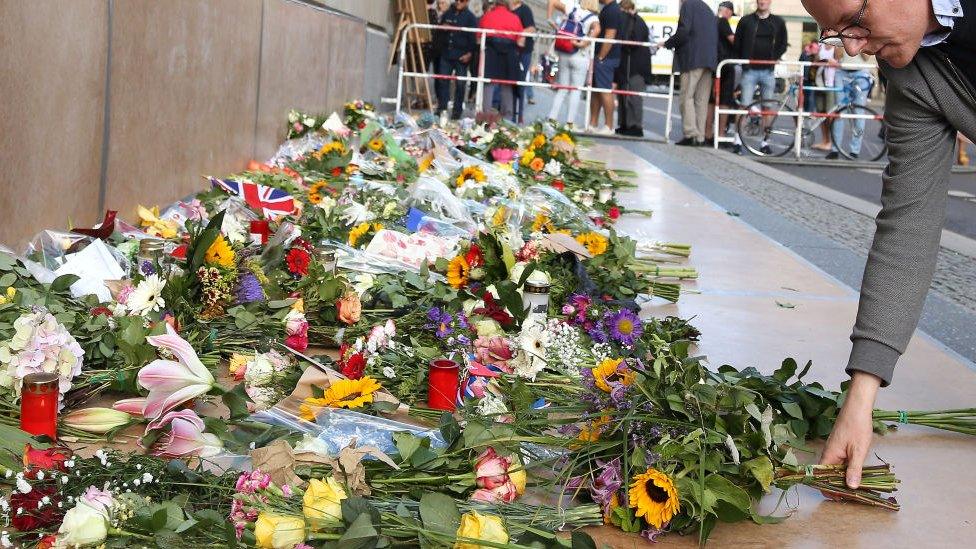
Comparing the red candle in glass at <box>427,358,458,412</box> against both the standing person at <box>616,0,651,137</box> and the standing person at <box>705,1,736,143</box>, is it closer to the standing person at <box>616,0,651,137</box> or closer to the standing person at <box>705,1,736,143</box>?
the standing person at <box>705,1,736,143</box>

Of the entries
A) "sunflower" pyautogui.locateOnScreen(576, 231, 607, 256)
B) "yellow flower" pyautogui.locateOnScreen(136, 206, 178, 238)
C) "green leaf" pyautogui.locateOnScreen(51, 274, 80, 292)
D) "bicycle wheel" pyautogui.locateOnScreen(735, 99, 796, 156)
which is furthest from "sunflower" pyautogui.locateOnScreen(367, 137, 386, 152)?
"bicycle wheel" pyautogui.locateOnScreen(735, 99, 796, 156)

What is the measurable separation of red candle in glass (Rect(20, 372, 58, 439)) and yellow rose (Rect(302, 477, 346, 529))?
789 mm

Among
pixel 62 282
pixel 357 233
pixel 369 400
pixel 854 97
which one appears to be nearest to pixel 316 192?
pixel 357 233

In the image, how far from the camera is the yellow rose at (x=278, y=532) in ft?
6.61

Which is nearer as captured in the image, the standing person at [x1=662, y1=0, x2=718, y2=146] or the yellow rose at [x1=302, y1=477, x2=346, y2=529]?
the yellow rose at [x1=302, y1=477, x2=346, y2=529]

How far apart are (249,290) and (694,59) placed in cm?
1233

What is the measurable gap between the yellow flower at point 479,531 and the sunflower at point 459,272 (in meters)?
1.95

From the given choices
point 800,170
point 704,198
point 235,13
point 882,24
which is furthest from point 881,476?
point 800,170

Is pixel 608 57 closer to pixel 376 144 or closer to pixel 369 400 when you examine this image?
pixel 376 144

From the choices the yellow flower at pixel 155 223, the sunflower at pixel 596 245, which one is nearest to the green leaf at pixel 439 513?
the sunflower at pixel 596 245

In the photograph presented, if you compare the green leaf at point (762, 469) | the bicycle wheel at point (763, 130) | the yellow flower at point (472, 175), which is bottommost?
the green leaf at point (762, 469)

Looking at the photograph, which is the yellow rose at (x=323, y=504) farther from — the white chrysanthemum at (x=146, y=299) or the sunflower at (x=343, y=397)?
the white chrysanthemum at (x=146, y=299)

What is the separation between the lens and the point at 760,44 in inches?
604

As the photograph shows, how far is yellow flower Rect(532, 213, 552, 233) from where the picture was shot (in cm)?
543
